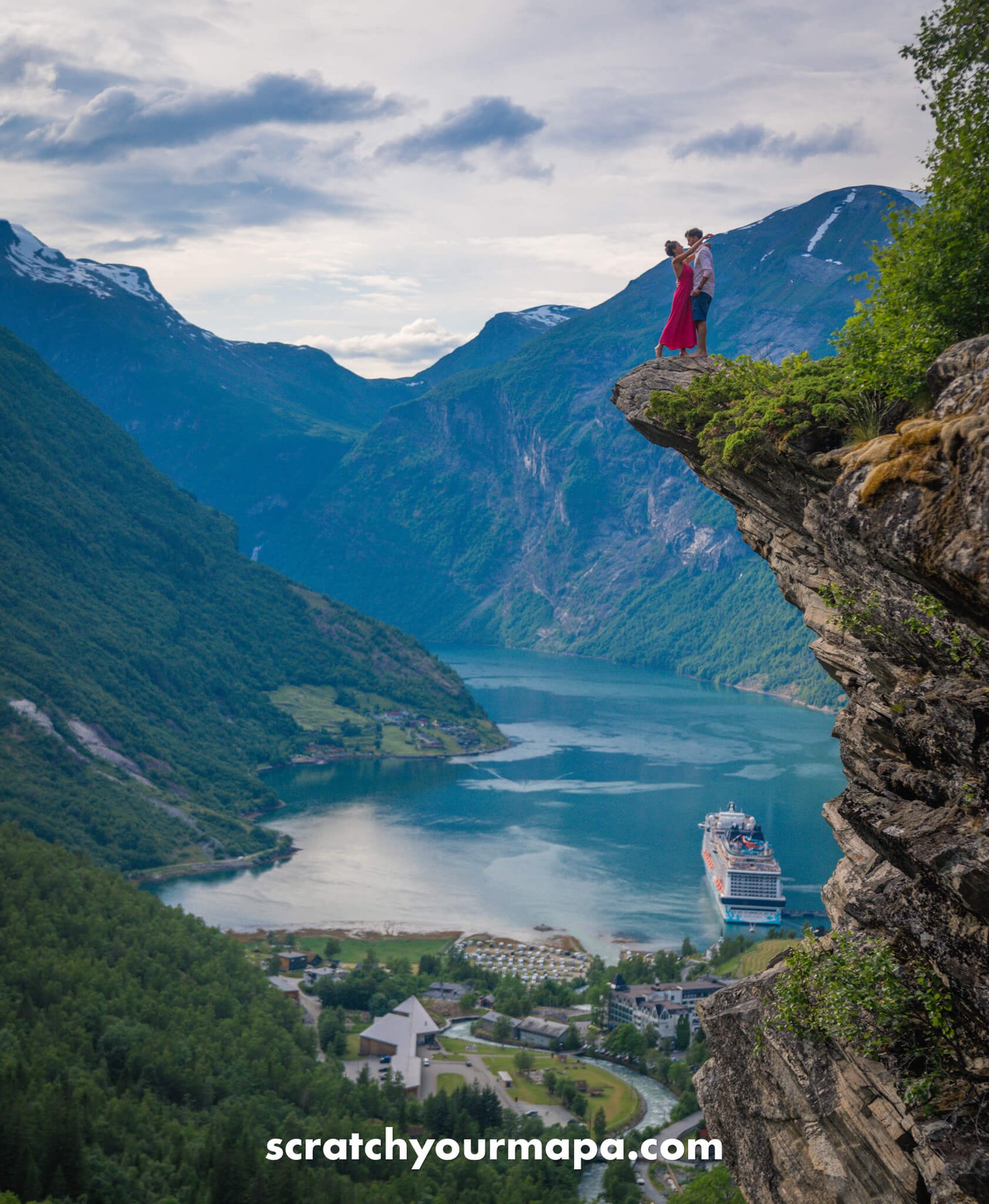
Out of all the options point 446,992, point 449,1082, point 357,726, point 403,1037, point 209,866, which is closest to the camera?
point 449,1082

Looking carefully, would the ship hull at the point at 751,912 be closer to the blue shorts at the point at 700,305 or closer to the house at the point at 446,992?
the house at the point at 446,992

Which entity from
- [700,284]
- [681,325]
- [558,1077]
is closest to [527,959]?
[558,1077]

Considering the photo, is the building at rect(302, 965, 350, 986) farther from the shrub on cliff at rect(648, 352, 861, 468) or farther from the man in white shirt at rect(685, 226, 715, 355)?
the shrub on cliff at rect(648, 352, 861, 468)

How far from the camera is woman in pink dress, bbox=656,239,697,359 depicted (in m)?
17.2

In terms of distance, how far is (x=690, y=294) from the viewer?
1720 centimetres

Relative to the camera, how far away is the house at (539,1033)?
4744 cm

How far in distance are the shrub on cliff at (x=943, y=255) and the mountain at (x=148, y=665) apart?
77.1 metres

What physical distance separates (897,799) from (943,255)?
207 inches

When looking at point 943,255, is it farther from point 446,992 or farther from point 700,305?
point 446,992

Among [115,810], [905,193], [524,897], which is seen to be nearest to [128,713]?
[115,810]

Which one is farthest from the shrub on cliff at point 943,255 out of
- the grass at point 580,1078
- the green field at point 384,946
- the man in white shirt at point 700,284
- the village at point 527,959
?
the green field at point 384,946

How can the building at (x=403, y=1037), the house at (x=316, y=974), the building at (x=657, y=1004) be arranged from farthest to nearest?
the house at (x=316, y=974), the building at (x=657, y=1004), the building at (x=403, y=1037)

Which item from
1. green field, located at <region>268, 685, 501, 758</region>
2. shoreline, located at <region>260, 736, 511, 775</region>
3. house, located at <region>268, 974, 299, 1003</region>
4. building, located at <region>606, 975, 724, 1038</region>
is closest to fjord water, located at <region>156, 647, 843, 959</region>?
shoreline, located at <region>260, 736, 511, 775</region>

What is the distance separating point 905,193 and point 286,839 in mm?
147454
